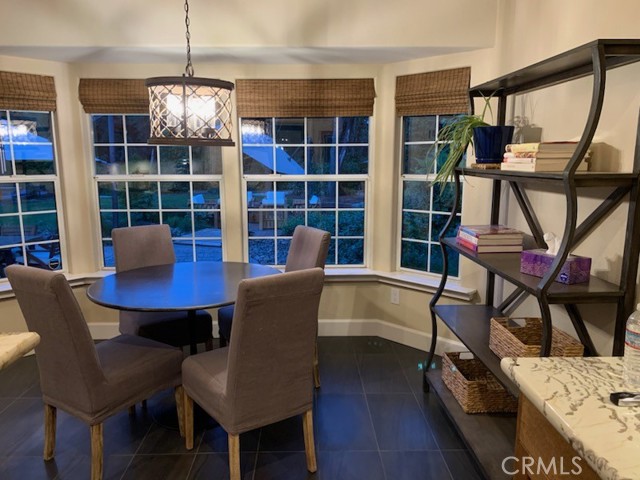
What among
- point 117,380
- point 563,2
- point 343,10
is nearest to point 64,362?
point 117,380

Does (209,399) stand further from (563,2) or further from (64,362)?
(563,2)

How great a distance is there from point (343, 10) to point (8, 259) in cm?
301

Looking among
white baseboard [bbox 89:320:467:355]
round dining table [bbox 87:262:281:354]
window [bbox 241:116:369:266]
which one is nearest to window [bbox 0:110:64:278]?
white baseboard [bbox 89:320:467:355]

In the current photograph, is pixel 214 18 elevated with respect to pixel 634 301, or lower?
elevated

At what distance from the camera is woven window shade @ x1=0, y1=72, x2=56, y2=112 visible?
3.11 m

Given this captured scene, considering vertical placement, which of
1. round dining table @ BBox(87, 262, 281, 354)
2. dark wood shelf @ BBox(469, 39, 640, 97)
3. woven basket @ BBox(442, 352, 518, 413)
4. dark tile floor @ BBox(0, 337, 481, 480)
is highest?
dark wood shelf @ BBox(469, 39, 640, 97)

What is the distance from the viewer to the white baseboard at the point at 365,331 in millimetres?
3471

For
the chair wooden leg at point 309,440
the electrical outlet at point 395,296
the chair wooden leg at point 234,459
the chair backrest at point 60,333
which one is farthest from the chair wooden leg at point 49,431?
the electrical outlet at point 395,296

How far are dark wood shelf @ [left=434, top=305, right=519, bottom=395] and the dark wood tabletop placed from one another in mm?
1107

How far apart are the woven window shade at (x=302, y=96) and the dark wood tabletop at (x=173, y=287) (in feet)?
4.09

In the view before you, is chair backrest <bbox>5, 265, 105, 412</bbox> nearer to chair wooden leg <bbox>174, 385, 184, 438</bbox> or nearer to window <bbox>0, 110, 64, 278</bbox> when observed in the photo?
chair wooden leg <bbox>174, 385, 184, 438</bbox>

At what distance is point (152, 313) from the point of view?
9.40ft

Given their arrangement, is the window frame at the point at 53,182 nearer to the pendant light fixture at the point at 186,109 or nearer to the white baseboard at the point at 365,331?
the white baseboard at the point at 365,331

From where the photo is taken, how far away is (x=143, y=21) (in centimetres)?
297
